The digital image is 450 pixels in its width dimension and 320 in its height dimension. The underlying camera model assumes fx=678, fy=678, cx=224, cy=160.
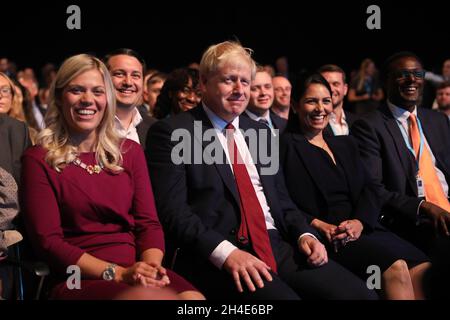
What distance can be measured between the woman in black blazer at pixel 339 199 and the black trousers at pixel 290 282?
26cm

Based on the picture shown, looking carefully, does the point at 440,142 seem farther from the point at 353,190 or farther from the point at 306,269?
the point at 306,269

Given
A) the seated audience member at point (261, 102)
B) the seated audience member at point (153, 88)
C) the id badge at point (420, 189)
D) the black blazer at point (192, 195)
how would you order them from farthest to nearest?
the seated audience member at point (153, 88) < the seated audience member at point (261, 102) < the id badge at point (420, 189) < the black blazer at point (192, 195)

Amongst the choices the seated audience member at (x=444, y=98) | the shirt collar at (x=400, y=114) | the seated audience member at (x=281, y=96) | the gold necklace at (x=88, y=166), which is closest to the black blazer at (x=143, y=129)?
the gold necklace at (x=88, y=166)

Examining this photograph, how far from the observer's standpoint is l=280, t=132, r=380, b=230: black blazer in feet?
11.5

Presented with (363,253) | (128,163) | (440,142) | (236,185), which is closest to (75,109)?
(128,163)

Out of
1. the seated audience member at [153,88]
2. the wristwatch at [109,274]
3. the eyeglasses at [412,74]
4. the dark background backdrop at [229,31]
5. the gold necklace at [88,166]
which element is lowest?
the wristwatch at [109,274]

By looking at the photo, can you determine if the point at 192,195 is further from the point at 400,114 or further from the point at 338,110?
the point at 338,110

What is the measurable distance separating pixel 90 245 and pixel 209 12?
9353 mm

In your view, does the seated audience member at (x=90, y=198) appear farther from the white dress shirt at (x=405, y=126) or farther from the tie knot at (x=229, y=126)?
the white dress shirt at (x=405, y=126)

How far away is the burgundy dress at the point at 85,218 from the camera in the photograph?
104 inches

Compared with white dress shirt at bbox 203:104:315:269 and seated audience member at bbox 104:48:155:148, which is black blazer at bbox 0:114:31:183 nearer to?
seated audience member at bbox 104:48:155:148

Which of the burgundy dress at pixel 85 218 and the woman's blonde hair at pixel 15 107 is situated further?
the woman's blonde hair at pixel 15 107

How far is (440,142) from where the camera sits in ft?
13.1
